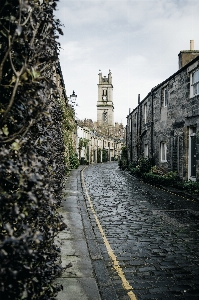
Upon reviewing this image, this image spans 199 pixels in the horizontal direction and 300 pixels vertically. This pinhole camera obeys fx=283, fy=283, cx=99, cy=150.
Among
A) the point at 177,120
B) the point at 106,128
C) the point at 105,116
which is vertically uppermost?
the point at 105,116

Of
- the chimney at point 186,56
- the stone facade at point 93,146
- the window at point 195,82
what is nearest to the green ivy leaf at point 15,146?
the window at point 195,82

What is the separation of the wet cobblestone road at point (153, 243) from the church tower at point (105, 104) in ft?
258

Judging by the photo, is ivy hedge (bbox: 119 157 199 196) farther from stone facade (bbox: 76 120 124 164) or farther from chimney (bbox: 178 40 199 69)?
stone facade (bbox: 76 120 124 164)

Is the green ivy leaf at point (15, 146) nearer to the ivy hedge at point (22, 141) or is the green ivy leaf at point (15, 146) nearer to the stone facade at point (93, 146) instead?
the ivy hedge at point (22, 141)

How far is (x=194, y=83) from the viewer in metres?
15.0

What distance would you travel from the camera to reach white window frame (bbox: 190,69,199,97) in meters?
14.8

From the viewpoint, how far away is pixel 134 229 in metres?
8.27

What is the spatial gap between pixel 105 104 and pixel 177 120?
74987mm

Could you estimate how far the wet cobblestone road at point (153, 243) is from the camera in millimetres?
4848

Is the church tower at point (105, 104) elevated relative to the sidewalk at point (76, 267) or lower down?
elevated

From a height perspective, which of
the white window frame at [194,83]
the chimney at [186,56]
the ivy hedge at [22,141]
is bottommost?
the ivy hedge at [22,141]

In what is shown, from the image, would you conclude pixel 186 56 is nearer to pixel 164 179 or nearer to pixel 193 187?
pixel 164 179

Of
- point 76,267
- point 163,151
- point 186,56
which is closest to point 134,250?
point 76,267

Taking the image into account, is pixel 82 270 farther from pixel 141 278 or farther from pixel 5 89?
pixel 5 89
